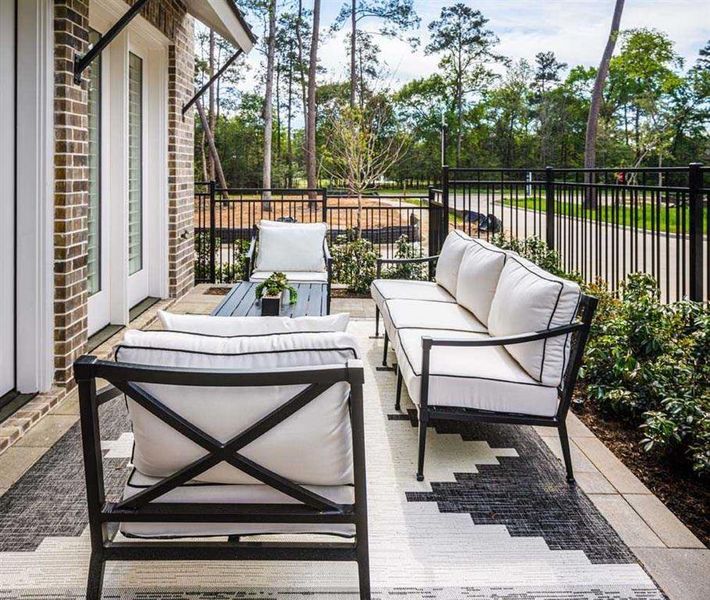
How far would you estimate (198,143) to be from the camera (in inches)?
930

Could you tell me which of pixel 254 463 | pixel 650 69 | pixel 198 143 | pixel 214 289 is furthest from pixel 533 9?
pixel 254 463

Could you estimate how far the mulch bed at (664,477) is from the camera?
250cm

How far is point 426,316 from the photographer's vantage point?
12.5ft

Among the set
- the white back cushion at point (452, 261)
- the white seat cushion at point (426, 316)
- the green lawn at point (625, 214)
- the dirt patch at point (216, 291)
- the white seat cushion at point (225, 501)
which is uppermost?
the green lawn at point (625, 214)

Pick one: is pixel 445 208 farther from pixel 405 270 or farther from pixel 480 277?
pixel 480 277

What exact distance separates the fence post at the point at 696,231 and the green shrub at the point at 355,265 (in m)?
4.13

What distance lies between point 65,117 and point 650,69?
70.2 feet

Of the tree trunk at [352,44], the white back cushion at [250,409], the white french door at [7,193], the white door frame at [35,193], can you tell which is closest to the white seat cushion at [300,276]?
the white door frame at [35,193]

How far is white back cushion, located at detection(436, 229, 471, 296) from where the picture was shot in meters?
4.43

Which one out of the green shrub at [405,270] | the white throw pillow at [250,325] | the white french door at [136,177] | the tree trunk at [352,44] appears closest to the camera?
the white throw pillow at [250,325]

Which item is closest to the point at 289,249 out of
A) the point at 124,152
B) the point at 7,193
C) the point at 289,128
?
the point at 124,152

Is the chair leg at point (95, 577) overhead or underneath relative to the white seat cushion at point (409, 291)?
underneath

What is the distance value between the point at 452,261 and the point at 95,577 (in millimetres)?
3258

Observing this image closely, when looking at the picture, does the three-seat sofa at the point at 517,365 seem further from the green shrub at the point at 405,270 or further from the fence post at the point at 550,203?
the green shrub at the point at 405,270
